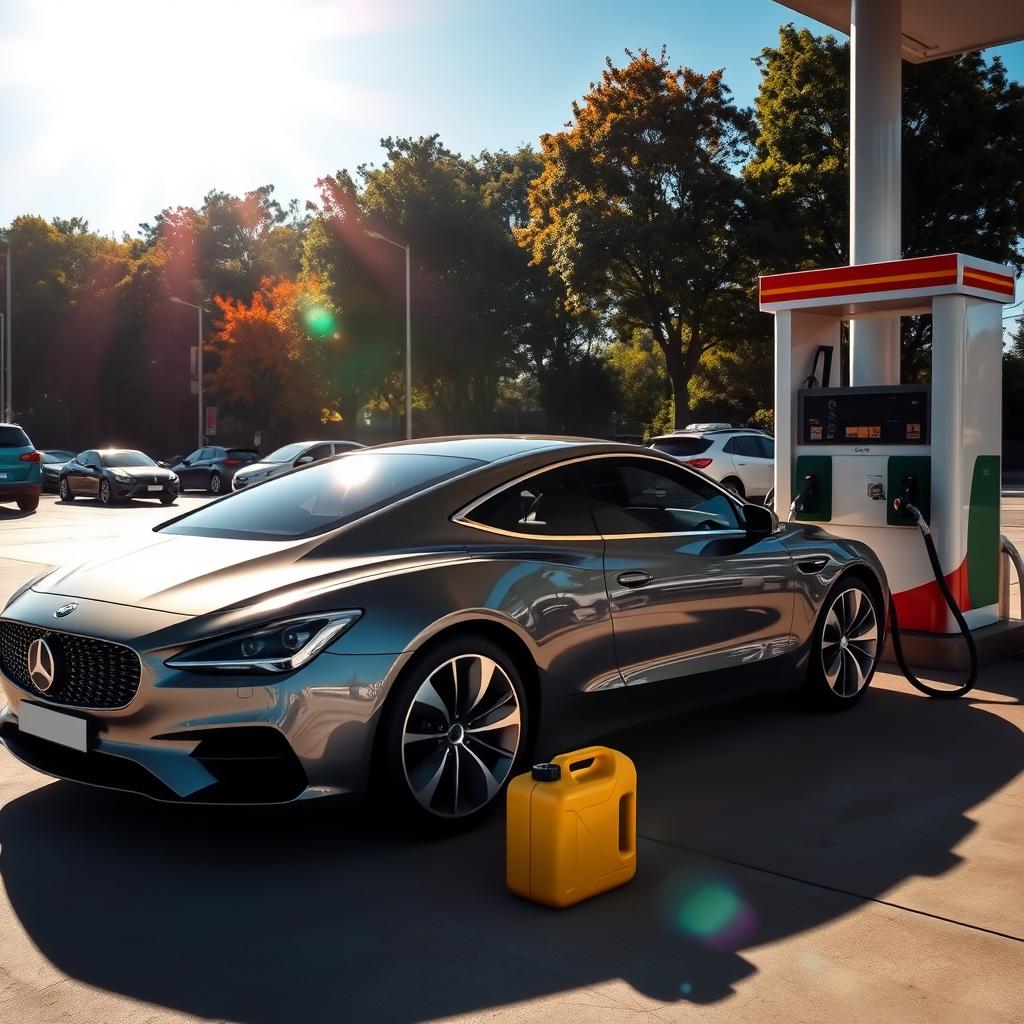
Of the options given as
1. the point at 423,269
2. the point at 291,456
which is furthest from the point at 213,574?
the point at 423,269

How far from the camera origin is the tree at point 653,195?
3372 centimetres

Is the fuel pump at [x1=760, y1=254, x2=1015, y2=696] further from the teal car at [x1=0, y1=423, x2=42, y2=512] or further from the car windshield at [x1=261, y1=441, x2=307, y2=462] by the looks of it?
the car windshield at [x1=261, y1=441, x2=307, y2=462]

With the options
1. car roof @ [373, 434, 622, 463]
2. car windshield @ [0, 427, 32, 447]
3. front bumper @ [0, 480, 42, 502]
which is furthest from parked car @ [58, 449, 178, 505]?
car roof @ [373, 434, 622, 463]

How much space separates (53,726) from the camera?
4199 millimetres

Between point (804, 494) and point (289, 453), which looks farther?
point (289, 453)

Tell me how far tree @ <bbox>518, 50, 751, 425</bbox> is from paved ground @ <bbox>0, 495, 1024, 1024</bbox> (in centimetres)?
2952

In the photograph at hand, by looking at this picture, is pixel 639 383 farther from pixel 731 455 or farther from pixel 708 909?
pixel 708 909

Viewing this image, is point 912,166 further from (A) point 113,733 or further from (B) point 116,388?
(B) point 116,388

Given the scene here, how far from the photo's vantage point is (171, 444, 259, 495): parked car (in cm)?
3253

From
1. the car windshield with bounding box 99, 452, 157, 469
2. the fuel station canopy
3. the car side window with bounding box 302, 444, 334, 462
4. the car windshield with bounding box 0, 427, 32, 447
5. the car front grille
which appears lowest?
the car front grille

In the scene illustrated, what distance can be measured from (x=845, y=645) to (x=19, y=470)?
19269 mm

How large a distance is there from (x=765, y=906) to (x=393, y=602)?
154 cm

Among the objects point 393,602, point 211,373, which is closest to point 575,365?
point 211,373

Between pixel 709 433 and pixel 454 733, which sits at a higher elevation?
pixel 709 433
